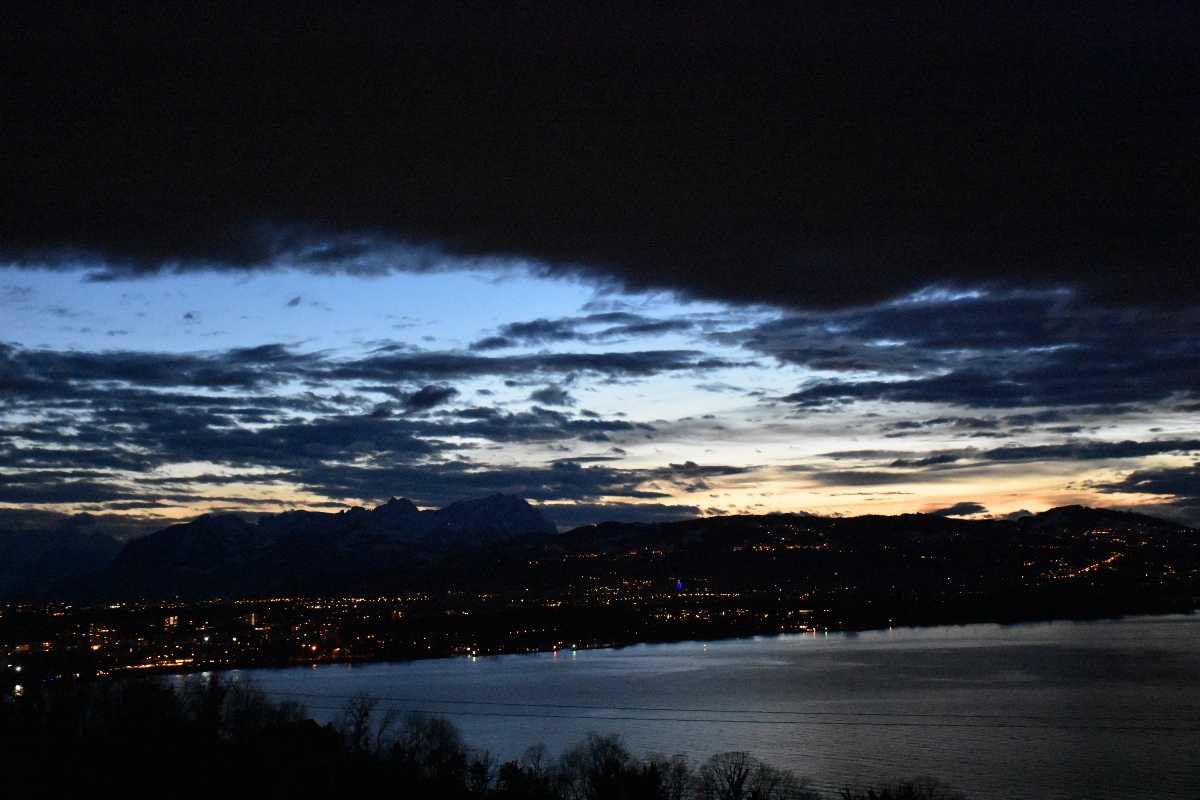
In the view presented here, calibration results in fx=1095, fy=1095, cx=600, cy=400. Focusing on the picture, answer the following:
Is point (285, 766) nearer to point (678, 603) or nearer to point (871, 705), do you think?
point (871, 705)

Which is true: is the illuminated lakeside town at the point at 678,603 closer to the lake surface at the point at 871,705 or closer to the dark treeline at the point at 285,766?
the lake surface at the point at 871,705

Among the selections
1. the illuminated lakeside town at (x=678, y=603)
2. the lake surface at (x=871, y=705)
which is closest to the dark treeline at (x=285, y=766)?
the lake surface at (x=871, y=705)

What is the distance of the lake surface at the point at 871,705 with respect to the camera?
3788 centimetres

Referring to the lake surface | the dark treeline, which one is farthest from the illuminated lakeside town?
the dark treeline

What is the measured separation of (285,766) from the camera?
2909 centimetres

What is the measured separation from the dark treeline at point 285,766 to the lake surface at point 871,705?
4586 millimetres

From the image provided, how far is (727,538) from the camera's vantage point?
199875mm

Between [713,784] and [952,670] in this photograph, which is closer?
[713,784]

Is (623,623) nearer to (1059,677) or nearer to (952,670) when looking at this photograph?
(952,670)

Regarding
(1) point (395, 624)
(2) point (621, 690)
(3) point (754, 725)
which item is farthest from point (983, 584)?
(3) point (754, 725)

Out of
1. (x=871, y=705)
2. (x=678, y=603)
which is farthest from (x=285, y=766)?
(x=678, y=603)

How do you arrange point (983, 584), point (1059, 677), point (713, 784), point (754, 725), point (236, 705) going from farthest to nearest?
point (983, 584) → point (1059, 677) → point (754, 725) → point (236, 705) → point (713, 784)

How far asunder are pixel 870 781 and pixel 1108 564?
145513mm

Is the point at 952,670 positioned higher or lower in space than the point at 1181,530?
lower
